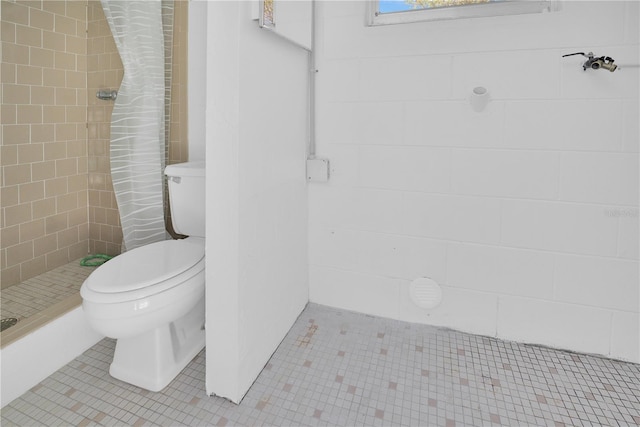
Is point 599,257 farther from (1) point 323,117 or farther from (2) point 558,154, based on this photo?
(1) point 323,117

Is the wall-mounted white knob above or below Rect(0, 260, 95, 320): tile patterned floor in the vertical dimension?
above

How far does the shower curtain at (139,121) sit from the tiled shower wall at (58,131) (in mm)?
166

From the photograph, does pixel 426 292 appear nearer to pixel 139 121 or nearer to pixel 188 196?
pixel 188 196

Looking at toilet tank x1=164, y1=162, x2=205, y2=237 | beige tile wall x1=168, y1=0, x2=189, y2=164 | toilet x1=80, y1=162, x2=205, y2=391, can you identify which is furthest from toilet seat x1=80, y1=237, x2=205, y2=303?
beige tile wall x1=168, y1=0, x2=189, y2=164

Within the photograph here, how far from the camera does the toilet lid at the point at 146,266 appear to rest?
1422 mm

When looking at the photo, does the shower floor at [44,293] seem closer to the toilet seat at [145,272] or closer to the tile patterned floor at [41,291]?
the tile patterned floor at [41,291]

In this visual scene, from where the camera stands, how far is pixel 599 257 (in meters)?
1.71

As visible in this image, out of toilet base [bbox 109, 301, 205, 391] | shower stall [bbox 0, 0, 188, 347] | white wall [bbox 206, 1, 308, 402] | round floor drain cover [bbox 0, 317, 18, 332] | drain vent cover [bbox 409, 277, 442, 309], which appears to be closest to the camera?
white wall [bbox 206, 1, 308, 402]

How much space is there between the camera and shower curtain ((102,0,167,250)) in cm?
199

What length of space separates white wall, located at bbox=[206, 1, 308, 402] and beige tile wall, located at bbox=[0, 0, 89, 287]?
1.50 meters

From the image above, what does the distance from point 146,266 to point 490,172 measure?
4.95ft

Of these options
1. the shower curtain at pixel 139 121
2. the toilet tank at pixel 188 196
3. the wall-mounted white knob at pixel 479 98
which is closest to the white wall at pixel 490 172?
the wall-mounted white knob at pixel 479 98

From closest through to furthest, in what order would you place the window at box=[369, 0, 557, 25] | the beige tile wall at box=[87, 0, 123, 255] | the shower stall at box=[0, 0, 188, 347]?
the window at box=[369, 0, 557, 25]
the shower stall at box=[0, 0, 188, 347]
the beige tile wall at box=[87, 0, 123, 255]

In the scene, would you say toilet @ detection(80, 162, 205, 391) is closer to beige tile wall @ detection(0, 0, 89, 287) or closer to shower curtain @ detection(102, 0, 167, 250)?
shower curtain @ detection(102, 0, 167, 250)
